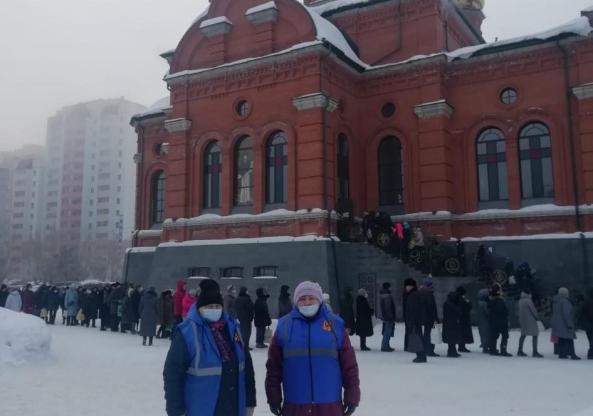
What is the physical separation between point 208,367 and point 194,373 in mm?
120

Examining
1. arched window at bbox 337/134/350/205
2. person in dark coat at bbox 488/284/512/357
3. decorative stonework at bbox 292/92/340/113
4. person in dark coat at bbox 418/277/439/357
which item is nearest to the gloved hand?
person in dark coat at bbox 418/277/439/357

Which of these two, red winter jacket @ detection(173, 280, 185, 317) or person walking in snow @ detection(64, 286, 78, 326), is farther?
person walking in snow @ detection(64, 286, 78, 326)

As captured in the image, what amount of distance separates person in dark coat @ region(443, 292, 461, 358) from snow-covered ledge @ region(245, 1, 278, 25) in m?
14.8

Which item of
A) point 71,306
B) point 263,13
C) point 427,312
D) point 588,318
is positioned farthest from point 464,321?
point 71,306

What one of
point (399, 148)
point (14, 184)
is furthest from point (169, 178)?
point (14, 184)

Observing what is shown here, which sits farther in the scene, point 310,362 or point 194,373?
point 310,362

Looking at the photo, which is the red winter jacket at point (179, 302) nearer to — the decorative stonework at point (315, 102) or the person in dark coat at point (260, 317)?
the person in dark coat at point (260, 317)

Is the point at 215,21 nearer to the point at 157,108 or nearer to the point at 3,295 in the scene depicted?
the point at 157,108

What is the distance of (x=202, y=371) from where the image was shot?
4.61 m

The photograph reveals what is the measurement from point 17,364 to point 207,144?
48.7ft

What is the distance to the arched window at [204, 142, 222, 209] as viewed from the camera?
2484cm

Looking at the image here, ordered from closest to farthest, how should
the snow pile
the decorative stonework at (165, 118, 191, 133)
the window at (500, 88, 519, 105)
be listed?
the snow pile, the window at (500, 88, 519, 105), the decorative stonework at (165, 118, 191, 133)

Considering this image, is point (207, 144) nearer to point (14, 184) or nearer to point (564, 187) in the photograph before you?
point (564, 187)

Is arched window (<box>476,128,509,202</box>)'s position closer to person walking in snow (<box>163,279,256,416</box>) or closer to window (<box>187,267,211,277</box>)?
window (<box>187,267,211,277</box>)
